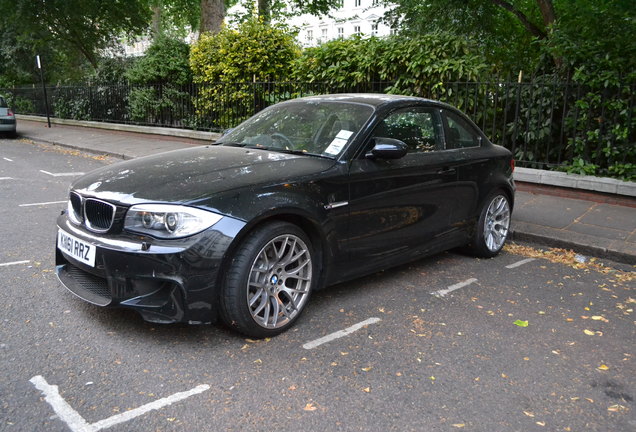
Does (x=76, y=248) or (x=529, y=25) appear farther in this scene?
(x=529, y=25)

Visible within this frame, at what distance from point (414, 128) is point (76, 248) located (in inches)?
113

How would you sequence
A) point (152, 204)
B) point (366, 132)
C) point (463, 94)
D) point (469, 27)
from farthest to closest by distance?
point (469, 27)
point (463, 94)
point (366, 132)
point (152, 204)

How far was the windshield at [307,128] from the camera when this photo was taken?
4195 mm

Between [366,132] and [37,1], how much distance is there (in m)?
23.9

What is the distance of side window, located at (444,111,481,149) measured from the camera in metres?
5.07

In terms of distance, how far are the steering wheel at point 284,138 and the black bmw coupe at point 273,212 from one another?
0.01m

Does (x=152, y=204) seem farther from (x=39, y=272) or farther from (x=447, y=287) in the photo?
(x=447, y=287)

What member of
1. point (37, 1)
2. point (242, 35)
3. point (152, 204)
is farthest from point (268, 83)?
point (37, 1)

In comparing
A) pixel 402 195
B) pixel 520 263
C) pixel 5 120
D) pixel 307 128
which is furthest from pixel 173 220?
pixel 5 120

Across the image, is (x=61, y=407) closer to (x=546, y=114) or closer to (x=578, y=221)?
(x=578, y=221)

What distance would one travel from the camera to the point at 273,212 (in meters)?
3.39

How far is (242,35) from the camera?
1312cm

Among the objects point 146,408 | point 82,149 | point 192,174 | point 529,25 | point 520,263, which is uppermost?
point 529,25

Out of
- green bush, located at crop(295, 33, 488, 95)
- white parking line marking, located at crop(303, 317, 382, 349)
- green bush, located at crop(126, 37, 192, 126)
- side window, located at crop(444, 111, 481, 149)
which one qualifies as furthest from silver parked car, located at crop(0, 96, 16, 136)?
white parking line marking, located at crop(303, 317, 382, 349)
